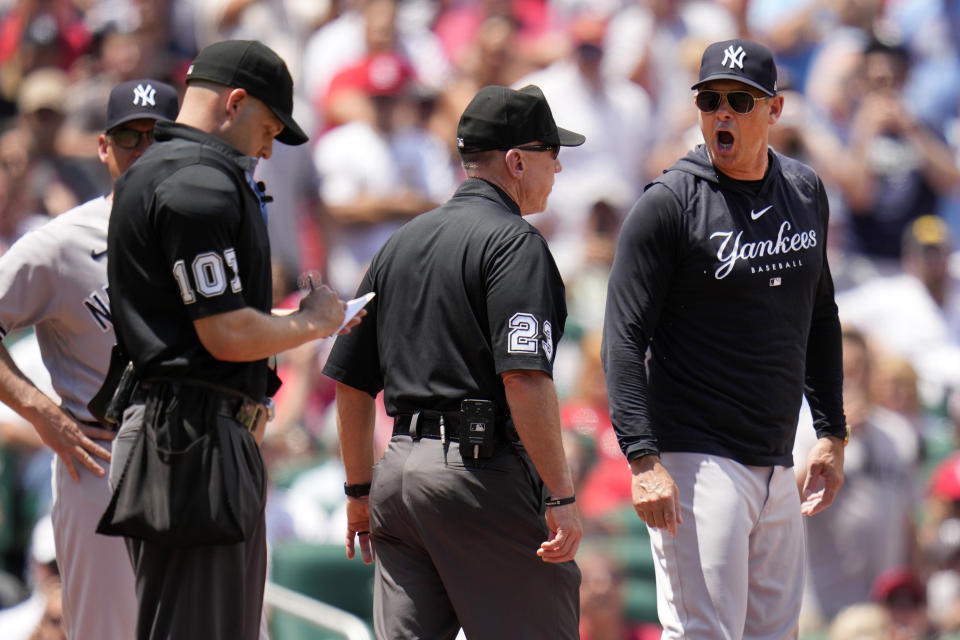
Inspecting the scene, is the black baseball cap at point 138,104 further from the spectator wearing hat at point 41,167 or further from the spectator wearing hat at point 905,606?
the spectator wearing hat at point 41,167

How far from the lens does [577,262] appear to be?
1006cm

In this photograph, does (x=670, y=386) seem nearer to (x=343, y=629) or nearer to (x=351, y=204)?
(x=343, y=629)

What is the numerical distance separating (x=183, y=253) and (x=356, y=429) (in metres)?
1.04

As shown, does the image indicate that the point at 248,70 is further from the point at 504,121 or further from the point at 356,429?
the point at 356,429

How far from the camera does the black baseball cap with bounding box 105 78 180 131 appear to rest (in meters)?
5.07

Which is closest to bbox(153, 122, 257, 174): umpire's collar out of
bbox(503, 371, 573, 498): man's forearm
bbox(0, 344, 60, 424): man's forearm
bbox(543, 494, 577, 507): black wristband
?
bbox(503, 371, 573, 498): man's forearm

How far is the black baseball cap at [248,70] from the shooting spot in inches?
166

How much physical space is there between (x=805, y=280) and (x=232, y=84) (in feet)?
6.36

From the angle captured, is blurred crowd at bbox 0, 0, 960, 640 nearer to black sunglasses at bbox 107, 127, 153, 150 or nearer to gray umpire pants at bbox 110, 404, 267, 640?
black sunglasses at bbox 107, 127, 153, 150

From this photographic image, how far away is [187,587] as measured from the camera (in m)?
4.03

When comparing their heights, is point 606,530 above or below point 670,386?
below

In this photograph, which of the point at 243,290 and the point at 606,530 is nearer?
the point at 243,290

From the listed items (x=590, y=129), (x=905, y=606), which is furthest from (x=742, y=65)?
(x=590, y=129)

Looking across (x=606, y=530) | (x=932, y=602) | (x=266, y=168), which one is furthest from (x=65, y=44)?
(x=932, y=602)
